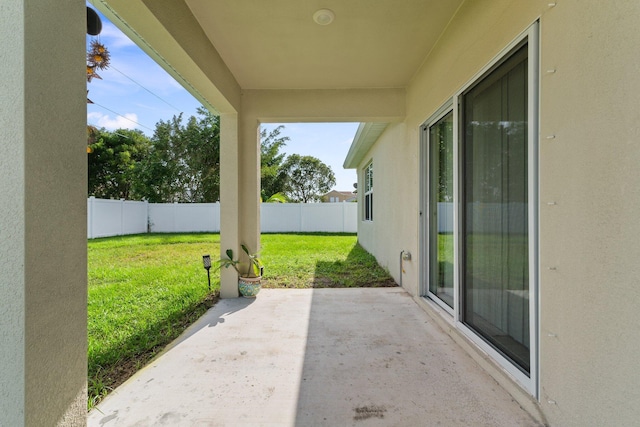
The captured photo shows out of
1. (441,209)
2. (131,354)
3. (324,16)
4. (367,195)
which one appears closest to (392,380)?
(441,209)

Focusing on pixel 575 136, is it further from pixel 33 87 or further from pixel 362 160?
pixel 362 160

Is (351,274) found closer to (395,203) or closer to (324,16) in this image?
(395,203)

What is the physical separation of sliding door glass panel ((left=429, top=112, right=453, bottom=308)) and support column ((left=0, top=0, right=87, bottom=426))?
9.65 feet

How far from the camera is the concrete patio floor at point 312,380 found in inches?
64.9

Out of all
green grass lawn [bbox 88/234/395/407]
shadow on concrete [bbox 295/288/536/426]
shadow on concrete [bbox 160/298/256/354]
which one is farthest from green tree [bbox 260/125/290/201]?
shadow on concrete [bbox 295/288/536/426]

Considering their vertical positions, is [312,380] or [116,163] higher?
[116,163]

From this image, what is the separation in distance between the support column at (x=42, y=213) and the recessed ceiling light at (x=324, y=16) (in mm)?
1834

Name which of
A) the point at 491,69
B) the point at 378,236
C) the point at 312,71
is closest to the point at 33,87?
the point at 491,69

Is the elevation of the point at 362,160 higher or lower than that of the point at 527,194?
higher

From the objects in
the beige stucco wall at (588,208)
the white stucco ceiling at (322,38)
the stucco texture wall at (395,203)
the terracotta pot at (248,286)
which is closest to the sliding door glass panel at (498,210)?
the beige stucco wall at (588,208)

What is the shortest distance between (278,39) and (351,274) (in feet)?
13.1

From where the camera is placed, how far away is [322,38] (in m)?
2.91

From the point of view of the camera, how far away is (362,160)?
8.70 meters

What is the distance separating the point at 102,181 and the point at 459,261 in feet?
67.8
